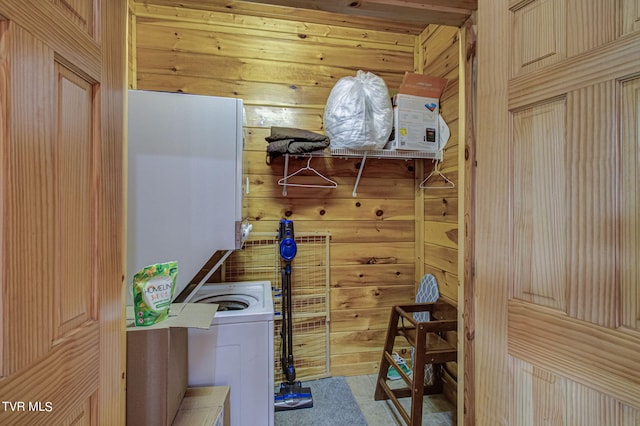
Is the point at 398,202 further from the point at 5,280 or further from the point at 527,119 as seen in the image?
the point at 5,280

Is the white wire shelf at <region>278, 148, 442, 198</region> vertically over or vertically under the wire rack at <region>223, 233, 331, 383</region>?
over

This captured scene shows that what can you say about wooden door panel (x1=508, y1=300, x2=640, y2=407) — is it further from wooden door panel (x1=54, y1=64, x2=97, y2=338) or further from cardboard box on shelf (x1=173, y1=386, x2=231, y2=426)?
cardboard box on shelf (x1=173, y1=386, x2=231, y2=426)

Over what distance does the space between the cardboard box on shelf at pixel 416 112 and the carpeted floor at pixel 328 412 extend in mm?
1801

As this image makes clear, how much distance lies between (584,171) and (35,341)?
1.01 metres

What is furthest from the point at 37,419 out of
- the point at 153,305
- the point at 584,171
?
the point at 584,171

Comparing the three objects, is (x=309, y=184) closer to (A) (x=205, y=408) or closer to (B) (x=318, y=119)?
(B) (x=318, y=119)

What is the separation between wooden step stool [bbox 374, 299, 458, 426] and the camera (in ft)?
5.54

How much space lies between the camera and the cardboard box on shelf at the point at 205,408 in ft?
3.92

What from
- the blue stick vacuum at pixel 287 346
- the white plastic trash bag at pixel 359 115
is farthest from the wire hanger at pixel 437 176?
the blue stick vacuum at pixel 287 346

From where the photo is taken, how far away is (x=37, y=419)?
452 mm

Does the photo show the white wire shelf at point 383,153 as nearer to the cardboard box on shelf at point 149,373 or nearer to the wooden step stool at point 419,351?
the wooden step stool at point 419,351

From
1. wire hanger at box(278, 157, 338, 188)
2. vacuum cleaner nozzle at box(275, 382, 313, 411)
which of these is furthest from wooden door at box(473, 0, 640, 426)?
wire hanger at box(278, 157, 338, 188)

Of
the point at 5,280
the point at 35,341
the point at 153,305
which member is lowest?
the point at 153,305

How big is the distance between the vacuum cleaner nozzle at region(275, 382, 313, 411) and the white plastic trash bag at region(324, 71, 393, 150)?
171 cm
